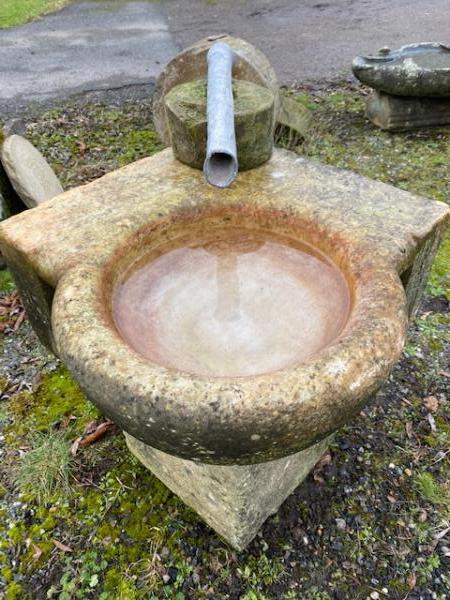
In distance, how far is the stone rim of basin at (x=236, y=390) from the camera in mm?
1328

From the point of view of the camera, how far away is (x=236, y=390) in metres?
1.34

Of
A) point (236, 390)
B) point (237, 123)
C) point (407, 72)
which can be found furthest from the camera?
point (407, 72)

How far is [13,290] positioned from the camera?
396cm

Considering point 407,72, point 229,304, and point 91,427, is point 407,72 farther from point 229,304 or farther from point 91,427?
point 91,427

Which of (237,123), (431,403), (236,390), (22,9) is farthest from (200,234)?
(22,9)

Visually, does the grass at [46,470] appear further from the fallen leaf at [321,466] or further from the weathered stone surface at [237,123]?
the weathered stone surface at [237,123]

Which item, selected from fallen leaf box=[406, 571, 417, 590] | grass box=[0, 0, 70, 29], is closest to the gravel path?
grass box=[0, 0, 70, 29]

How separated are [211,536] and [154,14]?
10558mm

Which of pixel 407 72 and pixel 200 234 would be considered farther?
pixel 407 72

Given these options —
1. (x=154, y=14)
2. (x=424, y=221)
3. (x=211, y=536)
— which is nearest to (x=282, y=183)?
(x=424, y=221)

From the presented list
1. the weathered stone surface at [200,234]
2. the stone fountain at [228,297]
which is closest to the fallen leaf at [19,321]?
the stone fountain at [228,297]

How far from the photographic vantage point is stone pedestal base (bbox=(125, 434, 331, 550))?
2.12m

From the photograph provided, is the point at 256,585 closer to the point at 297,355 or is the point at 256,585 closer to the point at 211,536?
the point at 211,536

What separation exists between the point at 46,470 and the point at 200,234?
1.50 m
